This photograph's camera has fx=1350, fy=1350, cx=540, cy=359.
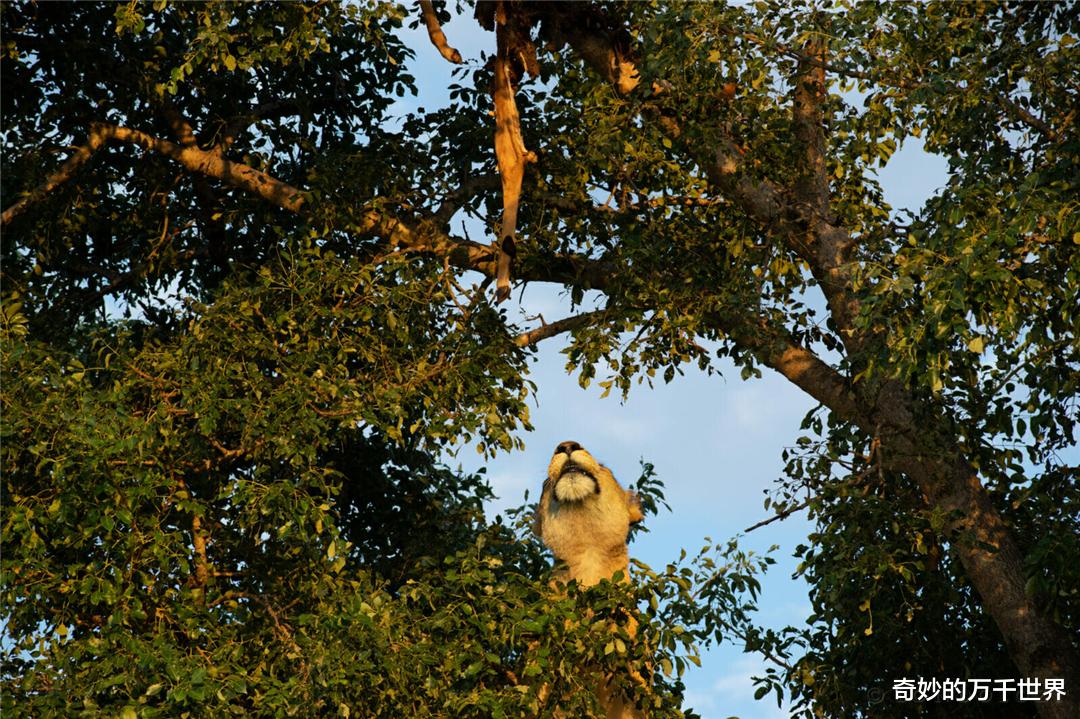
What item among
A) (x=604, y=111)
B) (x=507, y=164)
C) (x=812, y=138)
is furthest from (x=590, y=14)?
(x=812, y=138)

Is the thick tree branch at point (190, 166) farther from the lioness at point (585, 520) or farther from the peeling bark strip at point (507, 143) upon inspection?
the lioness at point (585, 520)

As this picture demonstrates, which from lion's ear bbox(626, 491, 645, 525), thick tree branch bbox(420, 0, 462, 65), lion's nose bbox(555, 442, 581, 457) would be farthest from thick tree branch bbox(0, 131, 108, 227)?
lion's ear bbox(626, 491, 645, 525)

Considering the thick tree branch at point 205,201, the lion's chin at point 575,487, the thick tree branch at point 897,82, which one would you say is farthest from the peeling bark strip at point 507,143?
the thick tree branch at point 205,201

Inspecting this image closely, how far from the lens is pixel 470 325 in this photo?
39.9ft

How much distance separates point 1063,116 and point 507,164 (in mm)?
4856

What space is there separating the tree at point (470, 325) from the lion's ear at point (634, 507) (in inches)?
25.5

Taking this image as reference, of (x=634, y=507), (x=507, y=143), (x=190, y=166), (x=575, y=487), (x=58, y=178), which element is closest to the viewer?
(x=575, y=487)

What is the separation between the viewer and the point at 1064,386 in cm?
1051

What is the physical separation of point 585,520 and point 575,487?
0.84 ft

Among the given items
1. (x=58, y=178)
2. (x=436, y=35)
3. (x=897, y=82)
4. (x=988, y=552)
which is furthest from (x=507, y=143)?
(x=988, y=552)

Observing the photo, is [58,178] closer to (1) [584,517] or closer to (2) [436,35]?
(2) [436,35]

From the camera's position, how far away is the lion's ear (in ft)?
33.6

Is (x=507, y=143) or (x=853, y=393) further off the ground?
(x=507, y=143)

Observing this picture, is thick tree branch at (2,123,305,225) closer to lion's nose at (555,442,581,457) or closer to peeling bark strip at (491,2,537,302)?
peeling bark strip at (491,2,537,302)
